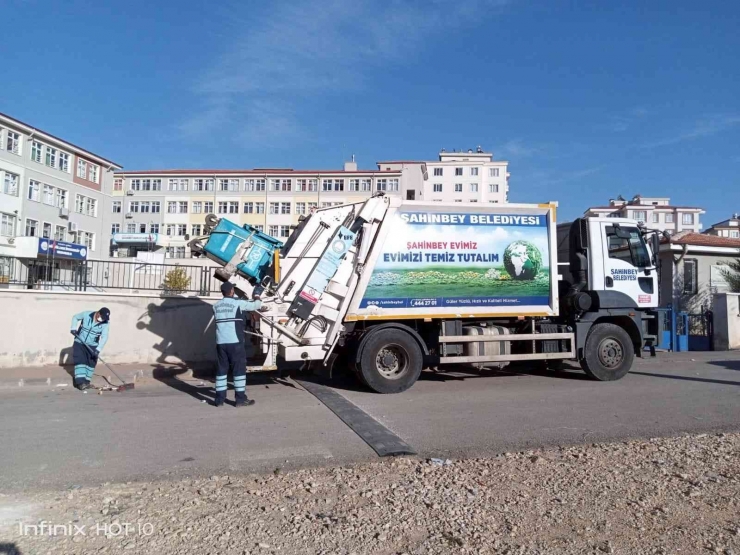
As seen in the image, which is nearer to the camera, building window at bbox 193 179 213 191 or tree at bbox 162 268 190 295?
tree at bbox 162 268 190 295

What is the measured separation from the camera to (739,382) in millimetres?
9484

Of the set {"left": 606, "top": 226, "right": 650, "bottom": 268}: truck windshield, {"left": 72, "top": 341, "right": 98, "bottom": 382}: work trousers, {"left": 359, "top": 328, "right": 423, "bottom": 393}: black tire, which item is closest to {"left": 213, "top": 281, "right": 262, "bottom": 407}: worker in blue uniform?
{"left": 359, "top": 328, "right": 423, "bottom": 393}: black tire

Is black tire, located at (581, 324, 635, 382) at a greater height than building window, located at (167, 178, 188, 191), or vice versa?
building window, located at (167, 178, 188, 191)

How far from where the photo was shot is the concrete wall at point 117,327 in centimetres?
1062

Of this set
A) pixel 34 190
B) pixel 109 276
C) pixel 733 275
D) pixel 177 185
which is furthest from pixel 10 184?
pixel 733 275

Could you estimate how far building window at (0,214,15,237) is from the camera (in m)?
44.5

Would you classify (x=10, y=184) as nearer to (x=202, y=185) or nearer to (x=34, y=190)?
(x=34, y=190)

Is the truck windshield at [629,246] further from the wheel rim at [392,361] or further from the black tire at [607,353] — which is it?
the wheel rim at [392,361]

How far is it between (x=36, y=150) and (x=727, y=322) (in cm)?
5158

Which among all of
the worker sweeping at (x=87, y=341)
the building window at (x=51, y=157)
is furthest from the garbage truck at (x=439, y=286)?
the building window at (x=51, y=157)

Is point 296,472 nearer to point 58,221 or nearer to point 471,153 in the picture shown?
point 58,221

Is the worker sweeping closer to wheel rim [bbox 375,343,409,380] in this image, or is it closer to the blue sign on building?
wheel rim [bbox 375,343,409,380]

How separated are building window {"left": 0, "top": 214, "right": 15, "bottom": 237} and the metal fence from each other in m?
37.2

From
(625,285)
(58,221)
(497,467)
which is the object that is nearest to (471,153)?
(58,221)
